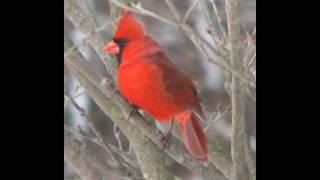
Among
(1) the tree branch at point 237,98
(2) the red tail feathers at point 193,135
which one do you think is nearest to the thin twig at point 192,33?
(1) the tree branch at point 237,98

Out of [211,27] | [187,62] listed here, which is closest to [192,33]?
[211,27]

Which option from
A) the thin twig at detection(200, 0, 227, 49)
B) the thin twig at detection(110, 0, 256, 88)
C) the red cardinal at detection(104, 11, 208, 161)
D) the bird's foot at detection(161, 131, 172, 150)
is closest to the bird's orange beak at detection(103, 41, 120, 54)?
the red cardinal at detection(104, 11, 208, 161)

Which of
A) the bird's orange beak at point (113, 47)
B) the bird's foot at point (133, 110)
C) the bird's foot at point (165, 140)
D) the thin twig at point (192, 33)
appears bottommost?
the bird's foot at point (165, 140)

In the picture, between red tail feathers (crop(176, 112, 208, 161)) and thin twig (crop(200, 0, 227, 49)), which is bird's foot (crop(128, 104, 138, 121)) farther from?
thin twig (crop(200, 0, 227, 49))

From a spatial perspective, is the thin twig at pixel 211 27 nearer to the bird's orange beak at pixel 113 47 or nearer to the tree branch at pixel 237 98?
the tree branch at pixel 237 98

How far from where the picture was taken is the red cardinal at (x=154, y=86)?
1246 mm

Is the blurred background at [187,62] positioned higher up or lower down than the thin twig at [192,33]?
A: higher up

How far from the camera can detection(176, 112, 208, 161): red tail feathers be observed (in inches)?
49.9

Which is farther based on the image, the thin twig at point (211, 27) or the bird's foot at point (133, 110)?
the thin twig at point (211, 27)

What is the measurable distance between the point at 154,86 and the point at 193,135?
119 millimetres
